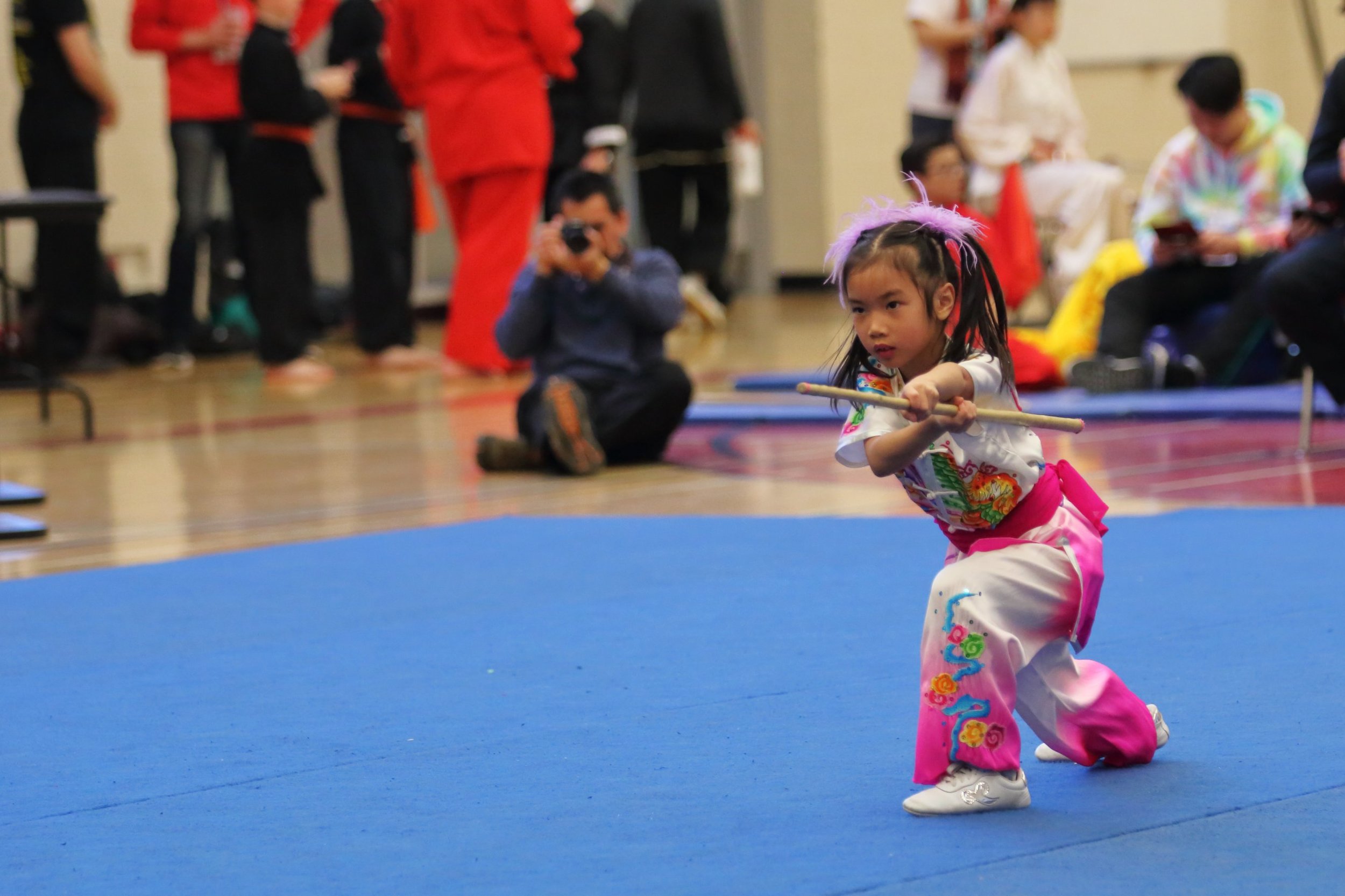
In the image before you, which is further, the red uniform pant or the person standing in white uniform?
the person standing in white uniform

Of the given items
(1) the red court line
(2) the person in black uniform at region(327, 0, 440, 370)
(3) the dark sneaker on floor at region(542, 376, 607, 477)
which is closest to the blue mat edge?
(3) the dark sneaker on floor at region(542, 376, 607, 477)

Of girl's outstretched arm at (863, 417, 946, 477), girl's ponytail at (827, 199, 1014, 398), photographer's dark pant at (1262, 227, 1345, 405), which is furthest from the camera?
photographer's dark pant at (1262, 227, 1345, 405)

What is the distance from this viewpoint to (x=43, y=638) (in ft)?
10.2

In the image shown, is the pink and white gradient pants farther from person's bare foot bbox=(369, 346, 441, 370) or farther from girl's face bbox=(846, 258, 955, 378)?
person's bare foot bbox=(369, 346, 441, 370)

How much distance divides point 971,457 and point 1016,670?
23 centimetres

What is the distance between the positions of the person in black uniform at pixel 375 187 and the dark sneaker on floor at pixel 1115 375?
3385mm

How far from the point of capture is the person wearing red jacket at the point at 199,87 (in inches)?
310

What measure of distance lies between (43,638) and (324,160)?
28.1 feet

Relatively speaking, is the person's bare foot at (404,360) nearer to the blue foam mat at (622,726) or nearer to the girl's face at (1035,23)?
the girl's face at (1035,23)

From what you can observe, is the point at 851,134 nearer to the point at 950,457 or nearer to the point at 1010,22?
the point at 1010,22

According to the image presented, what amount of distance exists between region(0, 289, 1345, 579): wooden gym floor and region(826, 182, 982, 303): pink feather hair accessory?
1.92 meters

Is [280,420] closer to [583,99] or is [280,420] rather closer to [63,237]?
[63,237]

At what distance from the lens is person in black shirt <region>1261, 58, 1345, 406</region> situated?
4.48 metres

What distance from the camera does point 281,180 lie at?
7.47 meters
